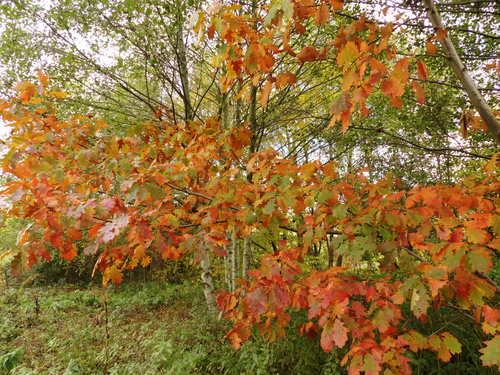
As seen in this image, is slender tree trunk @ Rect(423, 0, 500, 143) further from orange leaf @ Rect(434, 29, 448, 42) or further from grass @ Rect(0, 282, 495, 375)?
grass @ Rect(0, 282, 495, 375)

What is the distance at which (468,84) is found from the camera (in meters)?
1.72

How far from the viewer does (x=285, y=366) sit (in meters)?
3.88

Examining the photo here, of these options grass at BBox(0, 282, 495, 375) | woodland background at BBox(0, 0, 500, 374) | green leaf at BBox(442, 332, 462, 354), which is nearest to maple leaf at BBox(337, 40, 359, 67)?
woodland background at BBox(0, 0, 500, 374)

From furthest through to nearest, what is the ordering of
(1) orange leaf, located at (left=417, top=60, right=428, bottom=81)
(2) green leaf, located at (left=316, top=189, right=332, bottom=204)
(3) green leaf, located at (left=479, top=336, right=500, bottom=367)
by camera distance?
(2) green leaf, located at (left=316, top=189, right=332, bottom=204), (1) orange leaf, located at (left=417, top=60, right=428, bottom=81), (3) green leaf, located at (left=479, top=336, right=500, bottom=367)

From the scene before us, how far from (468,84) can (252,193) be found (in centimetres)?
169

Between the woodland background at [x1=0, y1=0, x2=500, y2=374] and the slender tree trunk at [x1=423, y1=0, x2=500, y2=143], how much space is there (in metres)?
0.07

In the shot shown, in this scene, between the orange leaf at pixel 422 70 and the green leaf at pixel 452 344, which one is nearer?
the orange leaf at pixel 422 70

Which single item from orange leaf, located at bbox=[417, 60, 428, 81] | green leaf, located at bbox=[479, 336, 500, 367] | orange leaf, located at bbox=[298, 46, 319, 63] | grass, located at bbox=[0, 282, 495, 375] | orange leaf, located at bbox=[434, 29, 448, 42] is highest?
orange leaf, located at bbox=[298, 46, 319, 63]

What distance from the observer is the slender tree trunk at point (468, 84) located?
1672mm

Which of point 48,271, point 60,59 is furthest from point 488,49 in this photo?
point 48,271

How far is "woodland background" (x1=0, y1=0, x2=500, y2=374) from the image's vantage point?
1655 millimetres

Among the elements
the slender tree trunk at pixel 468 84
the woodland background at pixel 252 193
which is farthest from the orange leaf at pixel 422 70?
the slender tree trunk at pixel 468 84

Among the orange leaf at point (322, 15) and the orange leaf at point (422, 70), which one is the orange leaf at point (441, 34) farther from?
the orange leaf at point (322, 15)

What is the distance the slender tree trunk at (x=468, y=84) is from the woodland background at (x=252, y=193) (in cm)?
7
